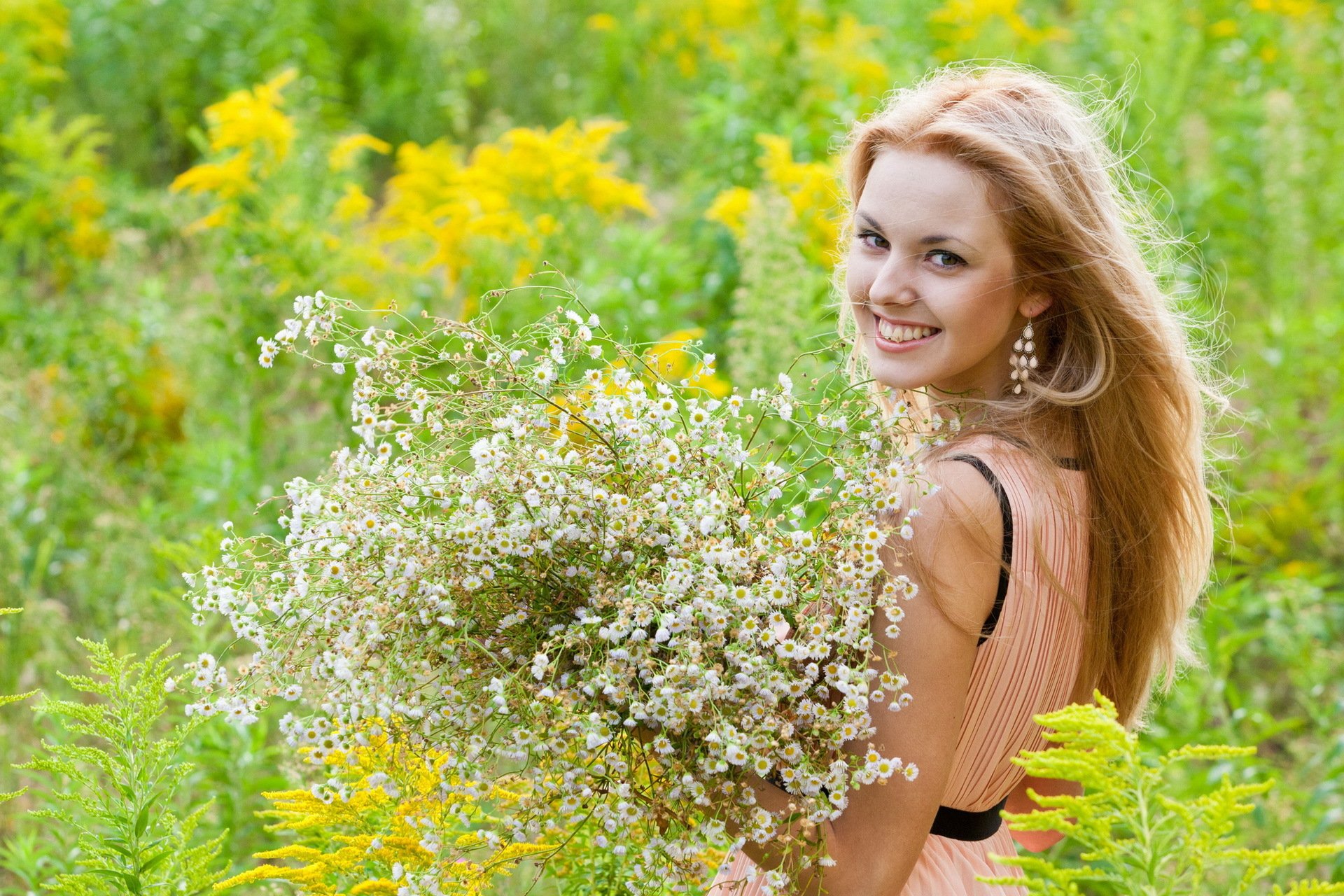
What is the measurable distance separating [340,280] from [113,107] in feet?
9.78

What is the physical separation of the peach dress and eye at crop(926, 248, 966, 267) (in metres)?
0.20

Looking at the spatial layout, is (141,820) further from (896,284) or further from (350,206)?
(350,206)

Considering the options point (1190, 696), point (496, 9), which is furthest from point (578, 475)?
point (496, 9)

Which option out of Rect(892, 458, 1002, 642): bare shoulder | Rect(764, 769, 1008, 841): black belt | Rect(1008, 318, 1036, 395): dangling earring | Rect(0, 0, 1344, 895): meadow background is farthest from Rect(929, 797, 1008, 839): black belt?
Rect(0, 0, 1344, 895): meadow background

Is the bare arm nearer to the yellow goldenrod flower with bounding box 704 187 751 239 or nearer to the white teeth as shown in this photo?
the white teeth

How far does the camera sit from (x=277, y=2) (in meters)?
5.02

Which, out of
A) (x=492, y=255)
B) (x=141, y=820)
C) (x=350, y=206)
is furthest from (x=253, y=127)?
(x=141, y=820)

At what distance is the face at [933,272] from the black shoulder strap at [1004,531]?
12 centimetres

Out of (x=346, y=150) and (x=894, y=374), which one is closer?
(x=894, y=374)

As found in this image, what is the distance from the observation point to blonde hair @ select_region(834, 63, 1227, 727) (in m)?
1.32

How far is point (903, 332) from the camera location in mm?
1338

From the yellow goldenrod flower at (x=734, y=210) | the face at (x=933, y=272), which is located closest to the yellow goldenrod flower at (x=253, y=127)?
the yellow goldenrod flower at (x=734, y=210)

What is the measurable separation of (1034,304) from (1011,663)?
418 millimetres

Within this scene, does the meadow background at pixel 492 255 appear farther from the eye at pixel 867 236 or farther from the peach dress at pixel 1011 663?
the peach dress at pixel 1011 663
